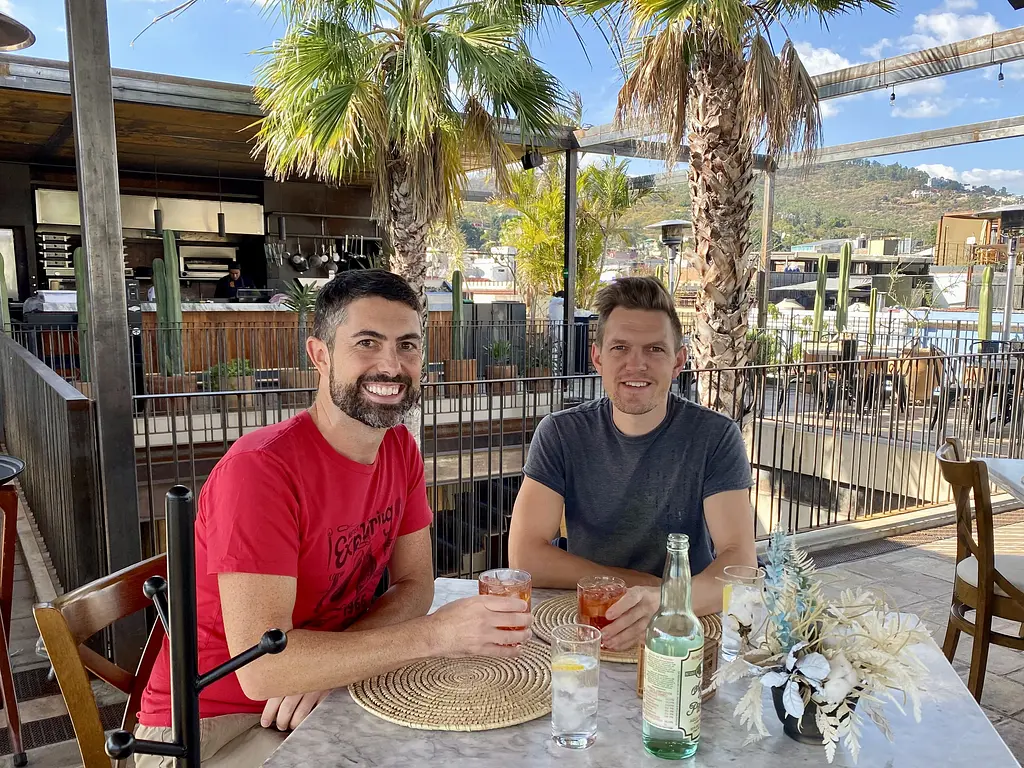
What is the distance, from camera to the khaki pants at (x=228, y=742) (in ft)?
4.60

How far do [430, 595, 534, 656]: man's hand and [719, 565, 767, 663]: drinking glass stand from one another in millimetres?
361

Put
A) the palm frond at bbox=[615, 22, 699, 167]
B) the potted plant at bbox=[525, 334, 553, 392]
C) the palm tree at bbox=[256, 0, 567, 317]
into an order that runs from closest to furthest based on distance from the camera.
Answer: the palm frond at bbox=[615, 22, 699, 167] → the palm tree at bbox=[256, 0, 567, 317] → the potted plant at bbox=[525, 334, 553, 392]

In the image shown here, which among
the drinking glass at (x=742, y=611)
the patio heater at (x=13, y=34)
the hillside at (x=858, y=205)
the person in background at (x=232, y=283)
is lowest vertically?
the drinking glass at (x=742, y=611)

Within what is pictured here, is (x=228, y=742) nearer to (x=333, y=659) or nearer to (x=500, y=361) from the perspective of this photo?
(x=333, y=659)

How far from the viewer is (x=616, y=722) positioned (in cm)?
118

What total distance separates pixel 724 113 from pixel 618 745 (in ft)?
16.7

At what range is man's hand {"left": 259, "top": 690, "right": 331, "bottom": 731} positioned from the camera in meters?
1.38

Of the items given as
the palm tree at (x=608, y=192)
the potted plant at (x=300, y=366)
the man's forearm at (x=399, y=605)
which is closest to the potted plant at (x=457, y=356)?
the potted plant at (x=300, y=366)

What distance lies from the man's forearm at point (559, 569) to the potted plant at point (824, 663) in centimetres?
65

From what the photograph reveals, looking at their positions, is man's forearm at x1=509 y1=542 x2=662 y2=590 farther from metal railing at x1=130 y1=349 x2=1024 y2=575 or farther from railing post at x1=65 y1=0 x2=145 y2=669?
metal railing at x1=130 y1=349 x2=1024 y2=575

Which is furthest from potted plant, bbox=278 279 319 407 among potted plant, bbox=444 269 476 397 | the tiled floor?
the tiled floor

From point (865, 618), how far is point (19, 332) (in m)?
9.39

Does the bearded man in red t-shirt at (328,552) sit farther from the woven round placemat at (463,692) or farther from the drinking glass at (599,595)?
the drinking glass at (599,595)

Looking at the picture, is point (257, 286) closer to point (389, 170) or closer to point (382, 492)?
point (389, 170)
